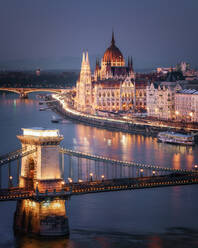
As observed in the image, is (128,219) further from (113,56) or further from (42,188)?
(113,56)

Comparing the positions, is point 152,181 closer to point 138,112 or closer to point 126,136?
point 126,136

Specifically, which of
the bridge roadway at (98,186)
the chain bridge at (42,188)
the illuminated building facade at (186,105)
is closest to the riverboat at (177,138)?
the illuminated building facade at (186,105)

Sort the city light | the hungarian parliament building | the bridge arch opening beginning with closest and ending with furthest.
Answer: the city light → the bridge arch opening → the hungarian parliament building

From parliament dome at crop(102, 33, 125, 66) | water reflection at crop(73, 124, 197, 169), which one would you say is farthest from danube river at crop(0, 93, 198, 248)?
Answer: parliament dome at crop(102, 33, 125, 66)

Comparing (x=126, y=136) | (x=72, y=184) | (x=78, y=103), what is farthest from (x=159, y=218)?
(x=78, y=103)

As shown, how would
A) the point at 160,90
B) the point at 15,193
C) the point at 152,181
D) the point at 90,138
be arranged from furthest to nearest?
the point at 160,90
the point at 90,138
the point at 152,181
the point at 15,193

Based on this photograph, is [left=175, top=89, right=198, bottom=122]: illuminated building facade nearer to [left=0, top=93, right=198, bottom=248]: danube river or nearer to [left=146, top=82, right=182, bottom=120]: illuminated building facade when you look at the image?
[left=146, top=82, right=182, bottom=120]: illuminated building facade

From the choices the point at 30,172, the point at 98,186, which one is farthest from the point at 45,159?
the point at 98,186
